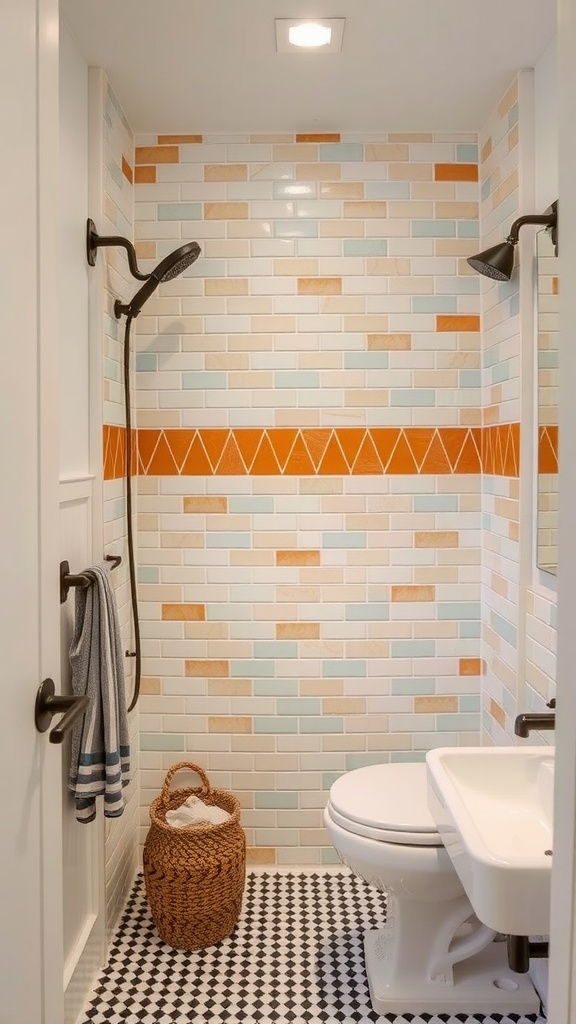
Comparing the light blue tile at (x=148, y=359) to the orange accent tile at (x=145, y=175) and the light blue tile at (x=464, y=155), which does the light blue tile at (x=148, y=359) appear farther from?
the light blue tile at (x=464, y=155)

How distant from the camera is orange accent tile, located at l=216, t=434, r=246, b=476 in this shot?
9.62 feet

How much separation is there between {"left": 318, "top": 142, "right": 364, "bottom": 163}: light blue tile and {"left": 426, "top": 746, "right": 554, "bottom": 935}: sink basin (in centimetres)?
205

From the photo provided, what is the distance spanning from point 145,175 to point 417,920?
2551mm

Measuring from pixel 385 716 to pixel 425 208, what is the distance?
5.99 ft

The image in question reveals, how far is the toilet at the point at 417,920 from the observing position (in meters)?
2.12

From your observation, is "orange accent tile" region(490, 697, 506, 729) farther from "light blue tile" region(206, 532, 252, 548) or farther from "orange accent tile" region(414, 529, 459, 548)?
"light blue tile" region(206, 532, 252, 548)

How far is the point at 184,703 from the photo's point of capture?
297 cm

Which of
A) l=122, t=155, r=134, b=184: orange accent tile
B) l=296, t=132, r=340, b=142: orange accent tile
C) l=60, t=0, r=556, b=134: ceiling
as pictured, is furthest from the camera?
l=296, t=132, r=340, b=142: orange accent tile

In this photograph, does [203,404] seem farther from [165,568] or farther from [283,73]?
[283,73]

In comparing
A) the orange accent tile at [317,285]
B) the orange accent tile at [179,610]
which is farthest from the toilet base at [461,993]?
the orange accent tile at [317,285]

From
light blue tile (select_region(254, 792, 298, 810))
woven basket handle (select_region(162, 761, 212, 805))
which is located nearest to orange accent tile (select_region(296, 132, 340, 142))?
woven basket handle (select_region(162, 761, 212, 805))

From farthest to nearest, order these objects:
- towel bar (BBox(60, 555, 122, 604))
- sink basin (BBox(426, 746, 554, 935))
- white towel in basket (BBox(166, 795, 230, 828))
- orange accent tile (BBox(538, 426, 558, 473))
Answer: white towel in basket (BBox(166, 795, 230, 828))
orange accent tile (BBox(538, 426, 558, 473))
towel bar (BBox(60, 555, 122, 604))
sink basin (BBox(426, 746, 554, 935))

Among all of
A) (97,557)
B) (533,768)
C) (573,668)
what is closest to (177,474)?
(97,557)

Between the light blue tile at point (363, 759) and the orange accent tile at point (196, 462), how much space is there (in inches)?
45.3
